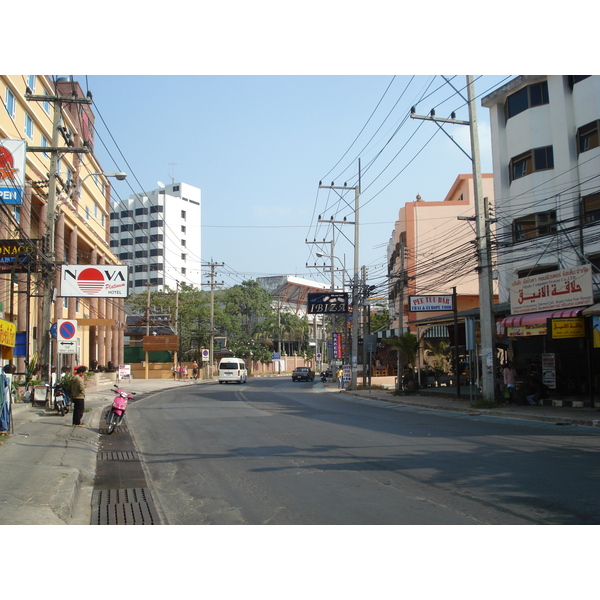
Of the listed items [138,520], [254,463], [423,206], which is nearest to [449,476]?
[254,463]

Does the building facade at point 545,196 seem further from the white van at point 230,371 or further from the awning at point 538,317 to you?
the white van at point 230,371

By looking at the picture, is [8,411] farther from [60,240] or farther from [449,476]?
[60,240]

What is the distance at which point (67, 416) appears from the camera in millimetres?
19406

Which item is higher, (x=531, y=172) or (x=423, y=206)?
Result: (x=423, y=206)

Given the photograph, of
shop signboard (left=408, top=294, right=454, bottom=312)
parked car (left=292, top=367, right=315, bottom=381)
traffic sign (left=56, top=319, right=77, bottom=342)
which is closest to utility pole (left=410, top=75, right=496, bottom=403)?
shop signboard (left=408, top=294, right=454, bottom=312)

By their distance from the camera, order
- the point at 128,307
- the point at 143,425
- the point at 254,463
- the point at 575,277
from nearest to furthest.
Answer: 1. the point at 254,463
2. the point at 143,425
3. the point at 575,277
4. the point at 128,307

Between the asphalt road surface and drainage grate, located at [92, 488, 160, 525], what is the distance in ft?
0.65

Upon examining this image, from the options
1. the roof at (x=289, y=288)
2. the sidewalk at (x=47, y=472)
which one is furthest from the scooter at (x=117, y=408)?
the roof at (x=289, y=288)

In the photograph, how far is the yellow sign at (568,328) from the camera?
1950 centimetres

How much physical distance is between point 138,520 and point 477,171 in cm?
1856

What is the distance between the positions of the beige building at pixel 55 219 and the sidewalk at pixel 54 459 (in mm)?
3406

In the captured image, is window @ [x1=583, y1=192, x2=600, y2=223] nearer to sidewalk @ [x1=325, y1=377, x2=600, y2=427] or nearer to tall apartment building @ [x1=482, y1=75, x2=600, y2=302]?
tall apartment building @ [x1=482, y1=75, x2=600, y2=302]

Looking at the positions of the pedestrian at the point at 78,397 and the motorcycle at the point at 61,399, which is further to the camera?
the motorcycle at the point at 61,399

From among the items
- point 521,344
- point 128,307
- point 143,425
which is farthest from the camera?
point 128,307
